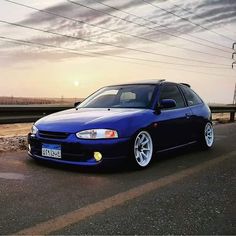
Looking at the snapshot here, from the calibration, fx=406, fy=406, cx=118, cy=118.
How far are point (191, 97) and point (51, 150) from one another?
3.63m

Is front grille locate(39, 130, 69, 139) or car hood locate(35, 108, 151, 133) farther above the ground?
car hood locate(35, 108, 151, 133)

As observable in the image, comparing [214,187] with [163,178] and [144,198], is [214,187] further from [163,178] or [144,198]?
[144,198]

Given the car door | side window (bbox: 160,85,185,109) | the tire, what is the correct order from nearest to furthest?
the tire < the car door < side window (bbox: 160,85,185,109)

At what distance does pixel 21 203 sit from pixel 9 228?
75 centimetres

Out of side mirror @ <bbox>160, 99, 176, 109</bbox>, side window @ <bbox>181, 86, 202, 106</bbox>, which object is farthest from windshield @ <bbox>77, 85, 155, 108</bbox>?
side window @ <bbox>181, 86, 202, 106</bbox>

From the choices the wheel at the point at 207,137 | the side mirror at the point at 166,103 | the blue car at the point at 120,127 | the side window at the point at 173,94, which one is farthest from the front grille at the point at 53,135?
the wheel at the point at 207,137

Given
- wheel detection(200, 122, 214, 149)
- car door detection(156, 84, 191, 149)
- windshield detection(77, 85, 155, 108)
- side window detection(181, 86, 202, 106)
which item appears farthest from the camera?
wheel detection(200, 122, 214, 149)

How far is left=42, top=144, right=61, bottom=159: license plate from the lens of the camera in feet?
19.4

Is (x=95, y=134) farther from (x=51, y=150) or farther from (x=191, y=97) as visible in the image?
(x=191, y=97)

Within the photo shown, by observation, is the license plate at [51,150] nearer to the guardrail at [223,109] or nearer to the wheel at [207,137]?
the wheel at [207,137]

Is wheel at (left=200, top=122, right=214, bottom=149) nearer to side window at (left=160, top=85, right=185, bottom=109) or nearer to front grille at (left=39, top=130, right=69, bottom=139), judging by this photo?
side window at (left=160, top=85, right=185, bottom=109)

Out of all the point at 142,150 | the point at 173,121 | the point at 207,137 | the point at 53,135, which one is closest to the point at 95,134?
the point at 53,135

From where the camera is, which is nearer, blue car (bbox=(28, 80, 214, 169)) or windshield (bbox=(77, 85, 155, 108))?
blue car (bbox=(28, 80, 214, 169))

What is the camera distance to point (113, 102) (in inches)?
285
